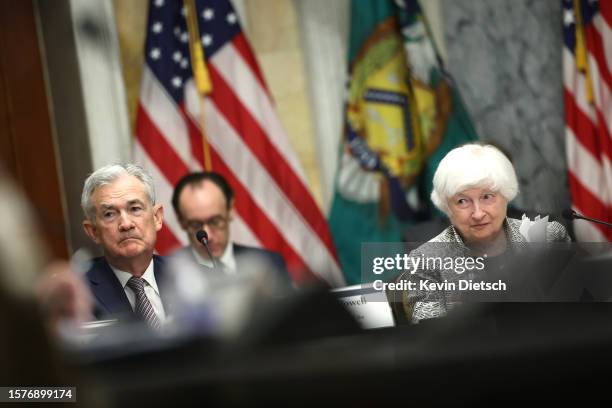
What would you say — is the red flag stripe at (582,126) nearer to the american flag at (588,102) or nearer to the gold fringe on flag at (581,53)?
the american flag at (588,102)

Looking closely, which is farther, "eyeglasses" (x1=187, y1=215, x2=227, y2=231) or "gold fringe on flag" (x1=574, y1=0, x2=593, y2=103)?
"gold fringe on flag" (x1=574, y1=0, x2=593, y2=103)

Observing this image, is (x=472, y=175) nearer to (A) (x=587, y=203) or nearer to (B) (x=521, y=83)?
(A) (x=587, y=203)

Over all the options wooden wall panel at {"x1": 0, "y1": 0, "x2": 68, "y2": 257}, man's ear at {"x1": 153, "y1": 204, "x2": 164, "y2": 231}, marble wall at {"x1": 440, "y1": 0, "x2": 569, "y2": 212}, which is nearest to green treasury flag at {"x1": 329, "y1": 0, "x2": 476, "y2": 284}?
marble wall at {"x1": 440, "y1": 0, "x2": 569, "y2": 212}

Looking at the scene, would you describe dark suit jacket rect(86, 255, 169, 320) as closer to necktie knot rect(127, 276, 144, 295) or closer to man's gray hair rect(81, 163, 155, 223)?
necktie knot rect(127, 276, 144, 295)

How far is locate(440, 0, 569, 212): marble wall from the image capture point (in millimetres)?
5738

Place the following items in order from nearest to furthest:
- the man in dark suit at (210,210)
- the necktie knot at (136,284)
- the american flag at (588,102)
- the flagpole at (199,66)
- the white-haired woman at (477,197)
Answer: the white-haired woman at (477,197) → the necktie knot at (136,284) → the man in dark suit at (210,210) → the flagpole at (199,66) → the american flag at (588,102)

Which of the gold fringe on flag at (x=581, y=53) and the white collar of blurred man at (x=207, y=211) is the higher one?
the gold fringe on flag at (x=581, y=53)

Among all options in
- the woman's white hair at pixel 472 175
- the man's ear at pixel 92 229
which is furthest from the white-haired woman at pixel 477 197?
the man's ear at pixel 92 229

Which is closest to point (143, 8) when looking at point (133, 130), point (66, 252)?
point (133, 130)

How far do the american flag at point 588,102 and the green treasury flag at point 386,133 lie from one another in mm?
667

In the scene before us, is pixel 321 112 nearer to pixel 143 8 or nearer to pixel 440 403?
pixel 143 8

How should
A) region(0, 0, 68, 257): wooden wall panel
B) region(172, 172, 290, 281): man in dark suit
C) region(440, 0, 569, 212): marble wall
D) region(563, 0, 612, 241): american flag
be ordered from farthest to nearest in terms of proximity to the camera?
region(440, 0, 569, 212): marble wall
region(563, 0, 612, 241): american flag
region(0, 0, 68, 257): wooden wall panel
region(172, 172, 290, 281): man in dark suit

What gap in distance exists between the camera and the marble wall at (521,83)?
574 cm

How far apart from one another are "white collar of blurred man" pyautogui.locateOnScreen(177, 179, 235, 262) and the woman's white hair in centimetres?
209
